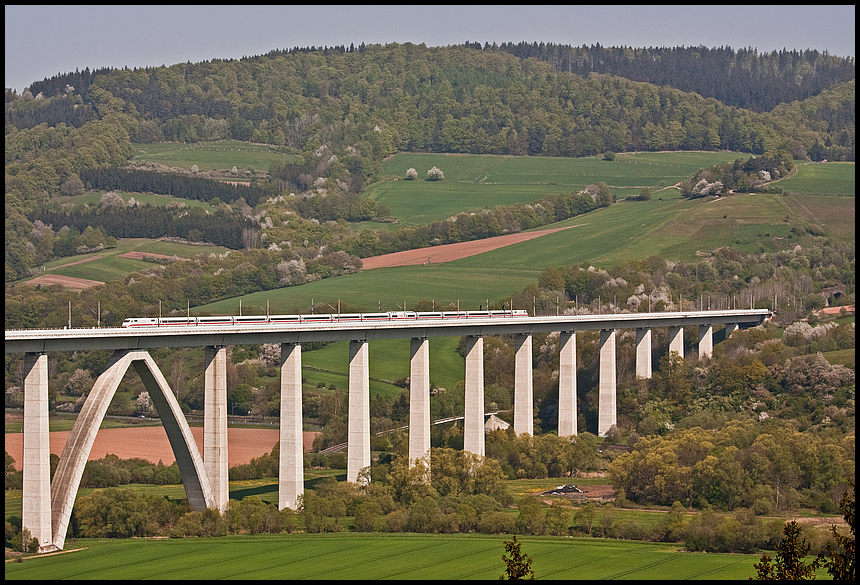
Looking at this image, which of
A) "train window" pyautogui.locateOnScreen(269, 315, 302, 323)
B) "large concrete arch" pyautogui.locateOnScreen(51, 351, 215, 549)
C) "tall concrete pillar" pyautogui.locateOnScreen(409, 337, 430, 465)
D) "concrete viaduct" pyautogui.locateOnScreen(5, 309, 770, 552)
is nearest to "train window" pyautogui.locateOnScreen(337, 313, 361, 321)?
"concrete viaduct" pyautogui.locateOnScreen(5, 309, 770, 552)

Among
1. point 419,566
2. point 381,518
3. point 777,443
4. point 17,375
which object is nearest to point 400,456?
point 381,518

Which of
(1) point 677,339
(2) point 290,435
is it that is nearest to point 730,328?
(1) point 677,339

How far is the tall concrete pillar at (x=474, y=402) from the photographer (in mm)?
95125

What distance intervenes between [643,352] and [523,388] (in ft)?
69.9

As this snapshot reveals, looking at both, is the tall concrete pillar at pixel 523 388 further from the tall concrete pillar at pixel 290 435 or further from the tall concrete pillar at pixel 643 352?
the tall concrete pillar at pixel 290 435

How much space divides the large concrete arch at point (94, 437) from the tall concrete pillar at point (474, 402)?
26121mm

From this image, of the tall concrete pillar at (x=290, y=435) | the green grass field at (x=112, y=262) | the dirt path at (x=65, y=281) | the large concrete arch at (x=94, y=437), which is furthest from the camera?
the green grass field at (x=112, y=262)

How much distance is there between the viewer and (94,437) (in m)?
65.7

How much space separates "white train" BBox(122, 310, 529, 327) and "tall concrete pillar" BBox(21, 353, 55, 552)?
7686 millimetres

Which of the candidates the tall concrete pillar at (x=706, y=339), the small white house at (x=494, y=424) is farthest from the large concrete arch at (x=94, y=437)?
the tall concrete pillar at (x=706, y=339)

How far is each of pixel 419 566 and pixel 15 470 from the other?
35.9 m

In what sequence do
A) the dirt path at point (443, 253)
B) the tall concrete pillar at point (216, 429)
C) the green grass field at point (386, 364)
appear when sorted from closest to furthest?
the tall concrete pillar at point (216, 429) → the green grass field at point (386, 364) → the dirt path at point (443, 253)

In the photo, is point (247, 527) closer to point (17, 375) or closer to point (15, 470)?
point (15, 470)

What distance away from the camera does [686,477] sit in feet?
262
